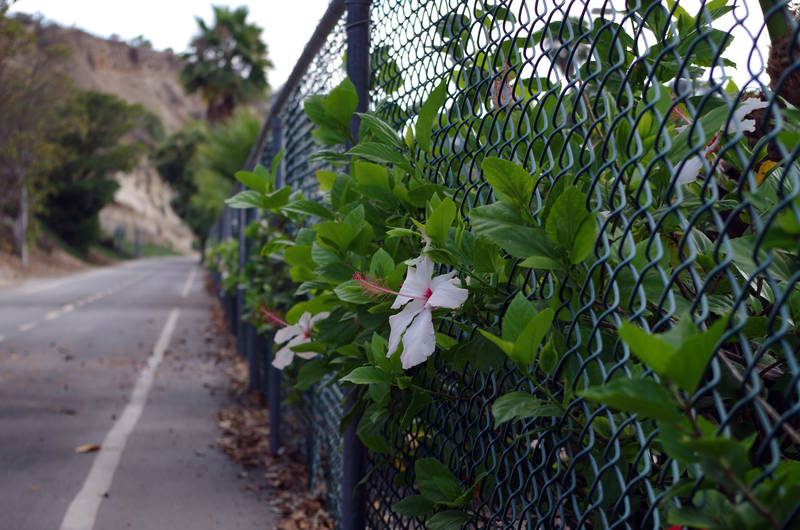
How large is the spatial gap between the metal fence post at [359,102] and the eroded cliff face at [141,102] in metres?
66.7

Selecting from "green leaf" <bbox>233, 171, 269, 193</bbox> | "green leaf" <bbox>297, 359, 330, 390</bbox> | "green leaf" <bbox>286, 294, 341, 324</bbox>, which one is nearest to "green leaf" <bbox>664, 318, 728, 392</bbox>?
"green leaf" <bbox>286, 294, 341, 324</bbox>

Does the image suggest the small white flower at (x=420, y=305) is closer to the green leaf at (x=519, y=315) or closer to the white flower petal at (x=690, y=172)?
the green leaf at (x=519, y=315)

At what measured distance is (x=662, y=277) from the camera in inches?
36.4

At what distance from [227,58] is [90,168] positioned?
46.9 ft

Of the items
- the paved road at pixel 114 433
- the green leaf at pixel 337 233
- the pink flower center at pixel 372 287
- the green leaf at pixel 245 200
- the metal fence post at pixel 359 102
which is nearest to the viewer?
the pink flower center at pixel 372 287

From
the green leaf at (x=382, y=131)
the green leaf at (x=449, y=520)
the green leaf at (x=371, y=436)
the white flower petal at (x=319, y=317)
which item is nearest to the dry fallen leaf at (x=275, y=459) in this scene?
the green leaf at (x=371, y=436)

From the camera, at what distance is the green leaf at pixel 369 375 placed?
4.88ft

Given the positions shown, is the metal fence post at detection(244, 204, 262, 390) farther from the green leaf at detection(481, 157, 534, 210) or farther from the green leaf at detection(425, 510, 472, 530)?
the green leaf at detection(481, 157, 534, 210)

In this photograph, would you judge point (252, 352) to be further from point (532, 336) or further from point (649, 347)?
point (649, 347)

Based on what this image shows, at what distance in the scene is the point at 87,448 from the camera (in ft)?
15.4

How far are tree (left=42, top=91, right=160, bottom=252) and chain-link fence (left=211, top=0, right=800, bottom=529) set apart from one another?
44451mm

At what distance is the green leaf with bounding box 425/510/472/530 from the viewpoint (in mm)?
1393

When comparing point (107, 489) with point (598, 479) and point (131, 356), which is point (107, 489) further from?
point (131, 356)

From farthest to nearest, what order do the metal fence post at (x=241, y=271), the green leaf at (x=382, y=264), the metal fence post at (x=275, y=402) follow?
the metal fence post at (x=241, y=271), the metal fence post at (x=275, y=402), the green leaf at (x=382, y=264)
